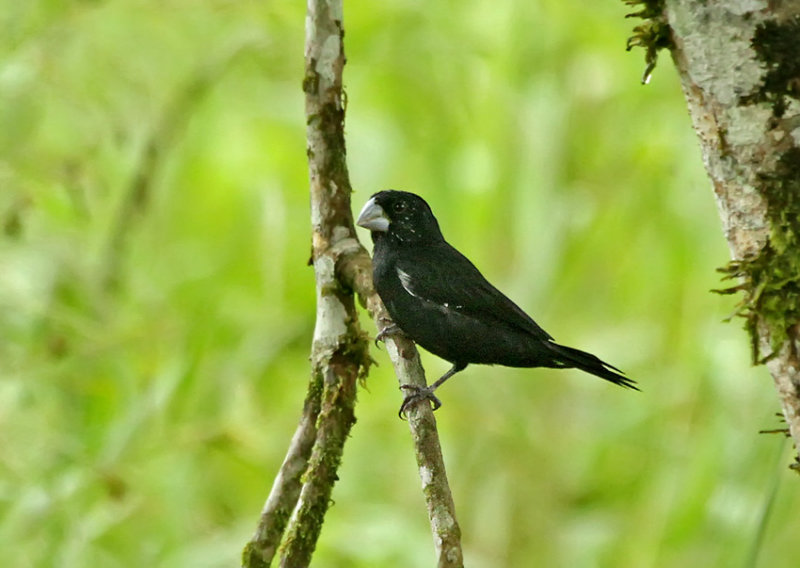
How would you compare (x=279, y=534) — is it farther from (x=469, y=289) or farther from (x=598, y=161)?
(x=598, y=161)

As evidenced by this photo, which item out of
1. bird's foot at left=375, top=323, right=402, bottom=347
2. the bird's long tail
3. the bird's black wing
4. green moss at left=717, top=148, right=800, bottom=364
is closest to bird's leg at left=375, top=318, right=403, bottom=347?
bird's foot at left=375, top=323, right=402, bottom=347

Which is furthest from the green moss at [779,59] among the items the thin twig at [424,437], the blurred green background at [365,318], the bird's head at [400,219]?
the blurred green background at [365,318]

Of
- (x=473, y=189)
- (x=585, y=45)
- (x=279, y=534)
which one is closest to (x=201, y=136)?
(x=473, y=189)

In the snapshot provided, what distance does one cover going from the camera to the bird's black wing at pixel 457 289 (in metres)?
2.62

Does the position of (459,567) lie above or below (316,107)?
below

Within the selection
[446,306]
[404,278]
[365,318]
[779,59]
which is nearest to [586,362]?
[446,306]

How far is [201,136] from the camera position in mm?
4410

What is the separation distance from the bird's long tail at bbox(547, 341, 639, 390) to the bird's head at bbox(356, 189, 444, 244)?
58 centimetres

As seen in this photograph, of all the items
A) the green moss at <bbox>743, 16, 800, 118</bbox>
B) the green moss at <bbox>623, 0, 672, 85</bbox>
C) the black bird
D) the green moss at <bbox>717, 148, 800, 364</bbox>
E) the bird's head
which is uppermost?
the bird's head

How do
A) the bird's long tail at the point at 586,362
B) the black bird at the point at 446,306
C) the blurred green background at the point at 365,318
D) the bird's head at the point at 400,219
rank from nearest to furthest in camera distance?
the bird's long tail at the point at 586,362, the black bird at the point at 446,306, the bird's head at the point at 400,219, the blurred green background at the point at 365,318

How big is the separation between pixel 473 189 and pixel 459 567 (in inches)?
104

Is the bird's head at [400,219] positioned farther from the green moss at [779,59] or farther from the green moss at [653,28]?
the green moss at [779,59]

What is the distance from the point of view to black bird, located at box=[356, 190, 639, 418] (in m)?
2.53

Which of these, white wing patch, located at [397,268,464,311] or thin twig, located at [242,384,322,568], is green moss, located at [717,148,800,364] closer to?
thin twig, located at [242,384,322,568]
